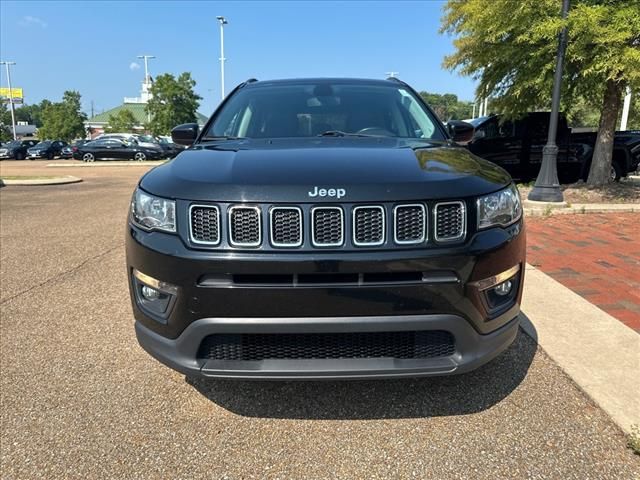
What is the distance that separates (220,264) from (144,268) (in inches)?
16.5

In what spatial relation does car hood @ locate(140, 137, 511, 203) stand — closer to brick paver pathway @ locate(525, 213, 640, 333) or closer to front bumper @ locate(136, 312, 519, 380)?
front bumper @ locate(136, 312, 519, 380)

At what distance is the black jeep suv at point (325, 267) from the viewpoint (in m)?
2.05

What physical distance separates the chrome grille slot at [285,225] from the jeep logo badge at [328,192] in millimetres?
105

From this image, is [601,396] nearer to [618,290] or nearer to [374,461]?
[374,461]

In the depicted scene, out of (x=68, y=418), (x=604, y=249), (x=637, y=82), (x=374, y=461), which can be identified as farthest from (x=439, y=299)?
(x=637, y=82)

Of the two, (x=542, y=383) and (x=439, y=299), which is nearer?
(x=439, y=299)

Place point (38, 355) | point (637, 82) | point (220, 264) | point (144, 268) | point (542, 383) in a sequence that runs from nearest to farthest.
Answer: point (220, 264)
point (144, 268)
point (542, 383)
point (38, 355)
point (637, 82)

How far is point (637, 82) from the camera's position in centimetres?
731

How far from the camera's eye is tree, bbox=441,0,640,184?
7141mm

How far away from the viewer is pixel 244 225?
2.08 metres

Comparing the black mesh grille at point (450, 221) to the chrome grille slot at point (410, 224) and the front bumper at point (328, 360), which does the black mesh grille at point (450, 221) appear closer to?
the chrome grille slot at point (410, 224)

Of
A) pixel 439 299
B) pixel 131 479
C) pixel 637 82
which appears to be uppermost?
pixel 637 82

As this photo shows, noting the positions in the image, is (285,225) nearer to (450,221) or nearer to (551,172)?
(450,221)

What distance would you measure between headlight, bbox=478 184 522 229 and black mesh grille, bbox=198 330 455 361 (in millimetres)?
532
